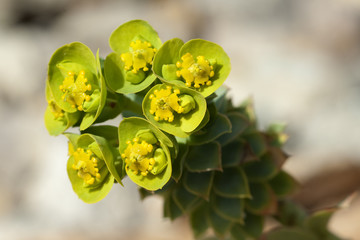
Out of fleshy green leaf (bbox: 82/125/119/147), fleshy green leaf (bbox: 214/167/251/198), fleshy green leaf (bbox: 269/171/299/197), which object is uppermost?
fleshy green leaf (bbox: 82/125/119/147)

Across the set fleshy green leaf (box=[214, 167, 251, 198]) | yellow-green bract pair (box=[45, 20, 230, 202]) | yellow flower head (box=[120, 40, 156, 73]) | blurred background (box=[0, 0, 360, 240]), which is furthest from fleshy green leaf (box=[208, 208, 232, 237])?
blurred background (box=[0, 0, 360, 240])

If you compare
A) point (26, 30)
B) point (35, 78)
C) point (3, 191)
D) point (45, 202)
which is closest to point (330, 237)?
point (45, 202)

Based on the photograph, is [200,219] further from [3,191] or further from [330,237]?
[3,191]

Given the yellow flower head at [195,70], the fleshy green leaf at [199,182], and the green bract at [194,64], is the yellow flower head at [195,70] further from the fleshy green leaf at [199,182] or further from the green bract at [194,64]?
the fleshy green leaf at [199,182]

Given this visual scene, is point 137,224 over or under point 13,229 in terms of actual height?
over

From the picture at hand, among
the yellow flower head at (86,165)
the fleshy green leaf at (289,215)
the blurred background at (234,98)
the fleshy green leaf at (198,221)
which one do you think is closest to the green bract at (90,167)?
the yellow flower head at (86,165)

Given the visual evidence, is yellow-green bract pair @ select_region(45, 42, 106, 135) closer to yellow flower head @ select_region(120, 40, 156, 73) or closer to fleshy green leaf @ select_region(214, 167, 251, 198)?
yellow flower head @ select_region(120, 40, 156, 73)
